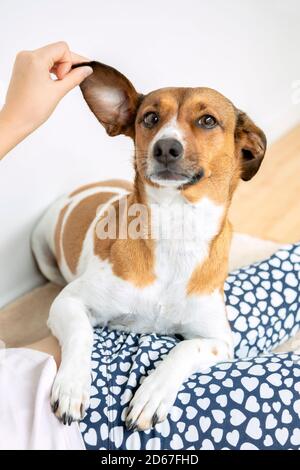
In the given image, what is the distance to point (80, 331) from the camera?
1615 millimetres

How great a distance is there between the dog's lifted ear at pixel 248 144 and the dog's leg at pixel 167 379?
0.50 m

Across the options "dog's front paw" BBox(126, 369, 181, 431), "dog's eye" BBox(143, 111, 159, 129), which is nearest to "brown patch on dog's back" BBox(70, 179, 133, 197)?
"dog's eye" BBox(143, 111, 159, 129)

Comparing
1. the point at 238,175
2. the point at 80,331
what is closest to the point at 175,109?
the point at 238,175

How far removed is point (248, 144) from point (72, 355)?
75 centimetres

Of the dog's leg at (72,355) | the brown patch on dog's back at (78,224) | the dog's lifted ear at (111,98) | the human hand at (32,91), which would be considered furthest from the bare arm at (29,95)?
the brown patch on dog's back at (78,224)

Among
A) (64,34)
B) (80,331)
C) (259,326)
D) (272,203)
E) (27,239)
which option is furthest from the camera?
(272,203)

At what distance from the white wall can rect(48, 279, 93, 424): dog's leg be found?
65 centimetres

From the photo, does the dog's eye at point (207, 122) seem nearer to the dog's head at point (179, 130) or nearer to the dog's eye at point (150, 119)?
the dog's head at point (179, 130)

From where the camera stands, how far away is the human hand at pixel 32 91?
56.0 inches

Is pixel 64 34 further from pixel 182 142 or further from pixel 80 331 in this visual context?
pixel 80 331

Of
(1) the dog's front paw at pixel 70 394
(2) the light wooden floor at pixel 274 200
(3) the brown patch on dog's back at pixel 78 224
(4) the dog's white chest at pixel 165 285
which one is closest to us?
(1) the dog's front paw at pixel 70 394

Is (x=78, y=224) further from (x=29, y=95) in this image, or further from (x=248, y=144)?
(x=29, y=95)

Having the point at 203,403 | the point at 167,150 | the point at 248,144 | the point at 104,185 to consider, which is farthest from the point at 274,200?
the point at 203,403

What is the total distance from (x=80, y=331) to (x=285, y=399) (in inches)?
21.2
